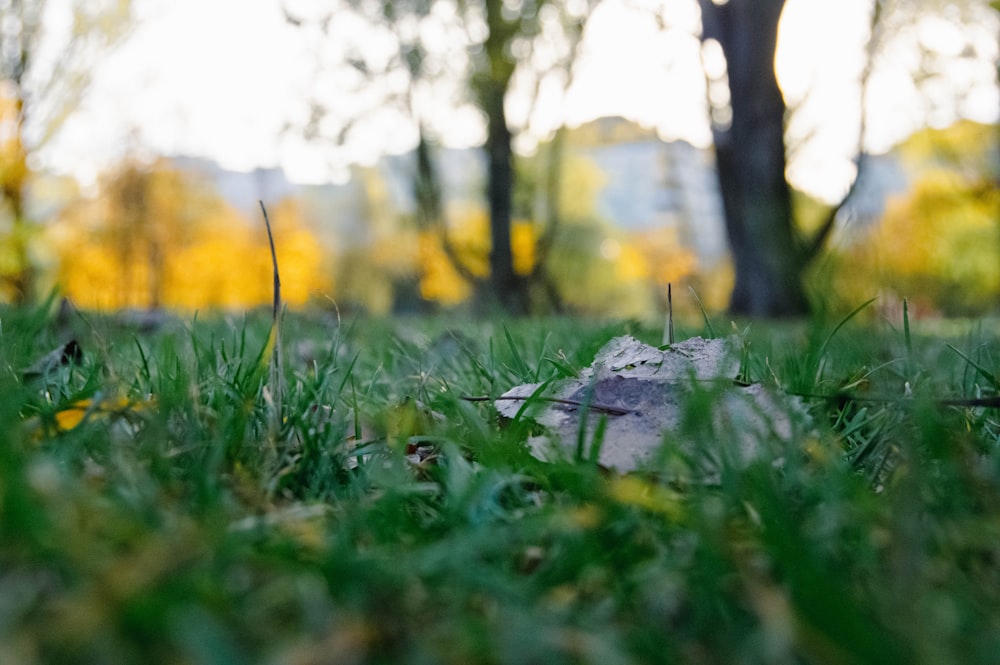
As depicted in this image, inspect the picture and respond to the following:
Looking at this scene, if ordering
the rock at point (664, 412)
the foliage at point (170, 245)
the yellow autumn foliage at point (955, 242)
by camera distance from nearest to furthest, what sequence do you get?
the rock at point (664, 412) → the yellow autumn foliage at point (955, 242) → the foliage at point (170, 245)

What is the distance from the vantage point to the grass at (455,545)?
471 mm

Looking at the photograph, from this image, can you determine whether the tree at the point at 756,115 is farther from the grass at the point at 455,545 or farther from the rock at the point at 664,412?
the grass at the point at 455,545

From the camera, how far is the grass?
471 millimetres

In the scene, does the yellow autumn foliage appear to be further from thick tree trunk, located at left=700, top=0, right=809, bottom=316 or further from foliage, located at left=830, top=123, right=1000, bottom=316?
thick tree trunk, located at left=700, top=0, right=809, bottom=316

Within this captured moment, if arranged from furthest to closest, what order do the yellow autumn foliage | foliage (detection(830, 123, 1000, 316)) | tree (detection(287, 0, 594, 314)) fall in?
the yellow autumn foliage, foliage (detection(830, 123, 1000, 316)), tree (detection(287, 0, 594, 314))

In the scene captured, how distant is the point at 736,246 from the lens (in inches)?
400

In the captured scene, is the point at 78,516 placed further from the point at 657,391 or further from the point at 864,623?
the point at 657,391

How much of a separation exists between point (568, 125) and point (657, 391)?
54.4 ft

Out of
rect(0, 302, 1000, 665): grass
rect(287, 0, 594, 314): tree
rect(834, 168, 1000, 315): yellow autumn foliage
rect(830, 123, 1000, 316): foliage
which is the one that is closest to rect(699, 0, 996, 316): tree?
rect(287, 0, 594, 314): tree

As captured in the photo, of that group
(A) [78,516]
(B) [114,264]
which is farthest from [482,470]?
(B) [114,264]

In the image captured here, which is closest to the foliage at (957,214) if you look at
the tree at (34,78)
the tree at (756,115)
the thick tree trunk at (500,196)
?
the thick tree trunk at (500,196)

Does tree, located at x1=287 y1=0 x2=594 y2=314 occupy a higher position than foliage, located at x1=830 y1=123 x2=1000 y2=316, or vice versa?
tree, located at x1=287 y1=0 x2=594 y2=314

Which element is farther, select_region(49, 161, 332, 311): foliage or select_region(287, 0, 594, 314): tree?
select_region(49, 161, 332, 311): foliage

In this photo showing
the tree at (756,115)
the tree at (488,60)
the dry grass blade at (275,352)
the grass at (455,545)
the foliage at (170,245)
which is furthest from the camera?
the foliage at (170,245)
